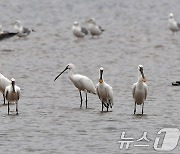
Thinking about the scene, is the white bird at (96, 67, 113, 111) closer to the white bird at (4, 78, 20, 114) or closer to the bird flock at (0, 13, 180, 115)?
the bird flock at (0, 13, 180, 115)

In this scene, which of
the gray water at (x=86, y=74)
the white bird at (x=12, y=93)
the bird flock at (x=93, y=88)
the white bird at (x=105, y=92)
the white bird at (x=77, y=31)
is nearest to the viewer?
the gray water at (x=86, y=74)

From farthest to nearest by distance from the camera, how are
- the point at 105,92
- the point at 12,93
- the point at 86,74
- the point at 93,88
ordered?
the point at 86,74 → the point at 93,88 → the point at 105,92 → the point at 12,93

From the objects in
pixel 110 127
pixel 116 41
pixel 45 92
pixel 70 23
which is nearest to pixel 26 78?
pixel 45 92

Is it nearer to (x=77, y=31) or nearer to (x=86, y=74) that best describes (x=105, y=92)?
(x=86, y=74)

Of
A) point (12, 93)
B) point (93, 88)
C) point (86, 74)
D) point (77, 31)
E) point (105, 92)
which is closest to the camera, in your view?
point (12, 93)

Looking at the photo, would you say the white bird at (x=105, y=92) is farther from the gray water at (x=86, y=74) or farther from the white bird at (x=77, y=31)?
the white bird at (x=77, y=31)

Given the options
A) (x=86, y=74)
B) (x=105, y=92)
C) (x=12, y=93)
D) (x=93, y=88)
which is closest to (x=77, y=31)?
(x=86, y=74)

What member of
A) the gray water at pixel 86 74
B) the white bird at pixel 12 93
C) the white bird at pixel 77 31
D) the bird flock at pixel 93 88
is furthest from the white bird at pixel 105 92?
the white bird at pixel 77 31

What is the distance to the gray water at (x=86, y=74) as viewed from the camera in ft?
46.0

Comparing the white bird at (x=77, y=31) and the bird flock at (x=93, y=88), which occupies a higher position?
the white bird at (x=77, y=31)

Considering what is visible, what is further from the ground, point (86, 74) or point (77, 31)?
point (77, 31)

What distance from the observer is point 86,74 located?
2291 cm

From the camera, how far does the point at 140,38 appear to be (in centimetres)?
3394

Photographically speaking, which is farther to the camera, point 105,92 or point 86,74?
point 86,74
